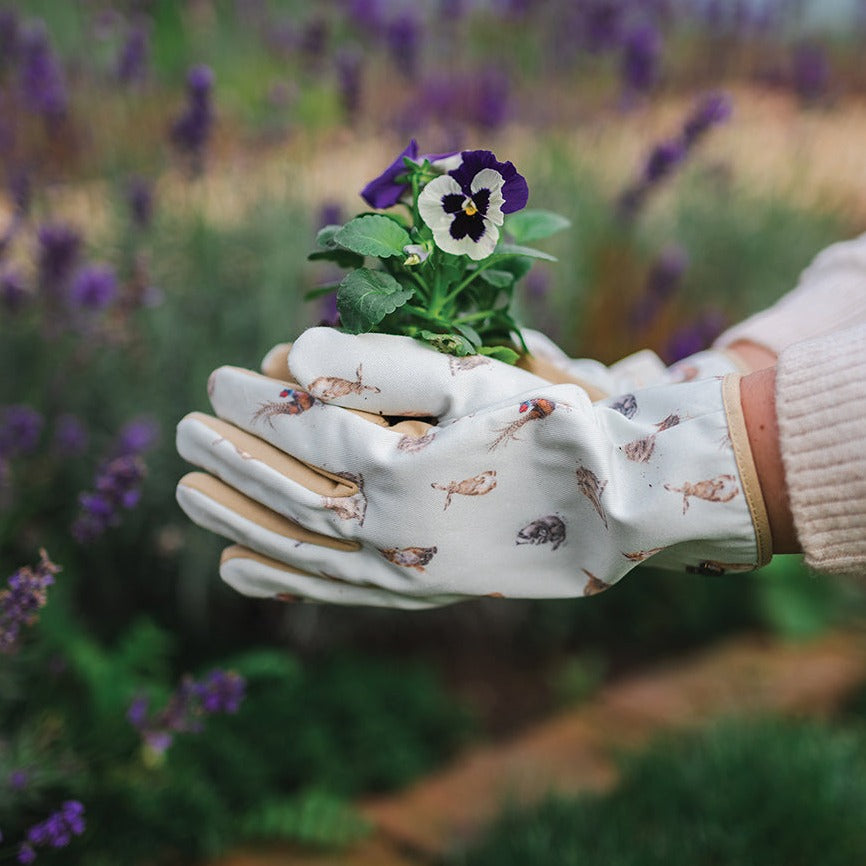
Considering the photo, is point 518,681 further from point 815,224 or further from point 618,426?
point 815,224

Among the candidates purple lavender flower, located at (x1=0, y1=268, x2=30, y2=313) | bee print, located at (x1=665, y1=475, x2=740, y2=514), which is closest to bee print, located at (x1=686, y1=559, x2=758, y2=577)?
bee print, located at (x1=665, y1=475, x2=740, y2=514)

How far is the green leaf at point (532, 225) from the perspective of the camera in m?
1.27

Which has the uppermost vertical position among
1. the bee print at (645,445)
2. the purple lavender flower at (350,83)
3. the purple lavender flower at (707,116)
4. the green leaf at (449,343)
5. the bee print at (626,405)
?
the purple lavender flower at (350,83)

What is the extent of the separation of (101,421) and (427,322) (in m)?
1.50

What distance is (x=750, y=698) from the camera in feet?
8.55

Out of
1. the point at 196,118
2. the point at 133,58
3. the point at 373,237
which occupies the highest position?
the point at 133,58

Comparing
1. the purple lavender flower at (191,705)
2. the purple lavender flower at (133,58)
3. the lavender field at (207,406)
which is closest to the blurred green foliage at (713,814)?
the lavender field at (207,406)

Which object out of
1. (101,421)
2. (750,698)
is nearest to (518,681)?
(750,698)

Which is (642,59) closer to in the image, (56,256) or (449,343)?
(56,256)

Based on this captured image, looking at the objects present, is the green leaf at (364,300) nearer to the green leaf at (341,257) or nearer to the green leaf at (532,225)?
the green leaf at (341,257)

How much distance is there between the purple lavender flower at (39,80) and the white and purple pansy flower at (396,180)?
1495 mm

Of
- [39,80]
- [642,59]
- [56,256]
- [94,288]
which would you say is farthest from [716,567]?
[642,59]

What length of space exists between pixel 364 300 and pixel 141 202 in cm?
134

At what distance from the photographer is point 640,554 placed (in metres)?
1.06
